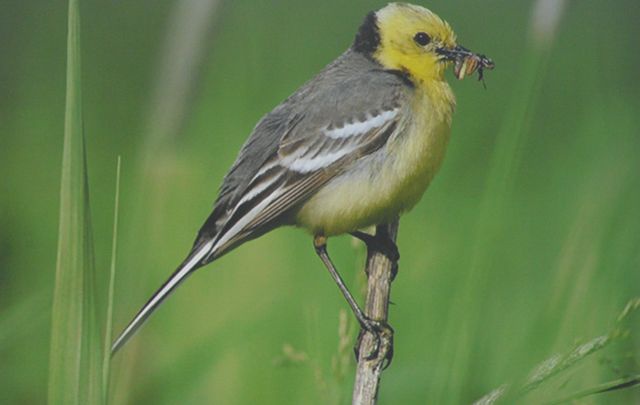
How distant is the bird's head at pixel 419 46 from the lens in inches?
67.5

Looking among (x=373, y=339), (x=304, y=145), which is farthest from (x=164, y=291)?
(x=304, y=145)

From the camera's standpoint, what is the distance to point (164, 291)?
1354mm

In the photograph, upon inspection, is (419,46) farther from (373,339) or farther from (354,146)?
(373,339)

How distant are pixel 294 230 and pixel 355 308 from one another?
0.34 meters

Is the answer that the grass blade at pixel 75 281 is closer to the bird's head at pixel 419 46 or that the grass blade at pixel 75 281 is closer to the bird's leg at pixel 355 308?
the bird's leg at pixel 355 308

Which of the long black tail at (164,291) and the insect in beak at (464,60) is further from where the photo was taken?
the insect in beak at (464,60)

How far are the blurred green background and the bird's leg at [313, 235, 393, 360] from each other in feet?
0.15

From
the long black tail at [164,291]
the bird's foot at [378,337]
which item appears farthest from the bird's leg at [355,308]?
the long black tail at [164,291]

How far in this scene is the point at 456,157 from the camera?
205cm

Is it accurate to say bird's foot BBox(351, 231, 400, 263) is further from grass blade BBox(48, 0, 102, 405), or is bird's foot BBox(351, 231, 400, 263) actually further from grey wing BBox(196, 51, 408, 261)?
grass blade BBox(48, 0, 102, 405)

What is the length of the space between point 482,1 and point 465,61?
1.86 ft

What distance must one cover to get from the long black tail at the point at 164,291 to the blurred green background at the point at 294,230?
0.12 ft

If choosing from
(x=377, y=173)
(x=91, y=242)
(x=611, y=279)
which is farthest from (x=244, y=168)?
(x=91, y=242)

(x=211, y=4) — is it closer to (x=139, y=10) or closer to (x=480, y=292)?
(x=480, y=292)
